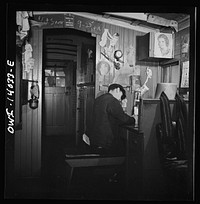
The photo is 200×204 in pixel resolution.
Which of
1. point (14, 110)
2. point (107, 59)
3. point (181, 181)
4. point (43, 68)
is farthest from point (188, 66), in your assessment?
point (14, 110)

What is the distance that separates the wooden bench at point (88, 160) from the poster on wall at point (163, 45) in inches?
37.7

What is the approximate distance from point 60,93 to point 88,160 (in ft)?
2.05

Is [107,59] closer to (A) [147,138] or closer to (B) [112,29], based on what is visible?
(B) [112,29]

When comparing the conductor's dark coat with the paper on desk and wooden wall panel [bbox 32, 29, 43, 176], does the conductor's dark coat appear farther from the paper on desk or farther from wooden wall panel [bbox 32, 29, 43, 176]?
wooden wall panel [bbox 32, 29, 43, 176]

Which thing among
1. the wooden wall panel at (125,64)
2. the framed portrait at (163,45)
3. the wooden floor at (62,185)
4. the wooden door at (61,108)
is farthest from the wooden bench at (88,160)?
the framed portrait at (163,45)

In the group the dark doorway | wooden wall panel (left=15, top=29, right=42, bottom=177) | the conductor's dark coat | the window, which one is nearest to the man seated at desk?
the conductor's dark coat

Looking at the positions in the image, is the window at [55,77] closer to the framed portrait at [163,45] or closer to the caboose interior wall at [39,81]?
the caboose interior wall at [39,81]

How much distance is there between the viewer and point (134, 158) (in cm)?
266

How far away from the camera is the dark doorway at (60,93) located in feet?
8.62

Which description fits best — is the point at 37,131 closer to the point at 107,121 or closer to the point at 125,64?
the point at 107,121

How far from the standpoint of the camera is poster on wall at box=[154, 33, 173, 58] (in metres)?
2.66

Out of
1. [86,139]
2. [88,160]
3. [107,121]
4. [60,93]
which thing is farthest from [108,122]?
[60,93]

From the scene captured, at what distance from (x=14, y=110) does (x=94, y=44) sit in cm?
88

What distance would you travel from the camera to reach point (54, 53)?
264 cm
